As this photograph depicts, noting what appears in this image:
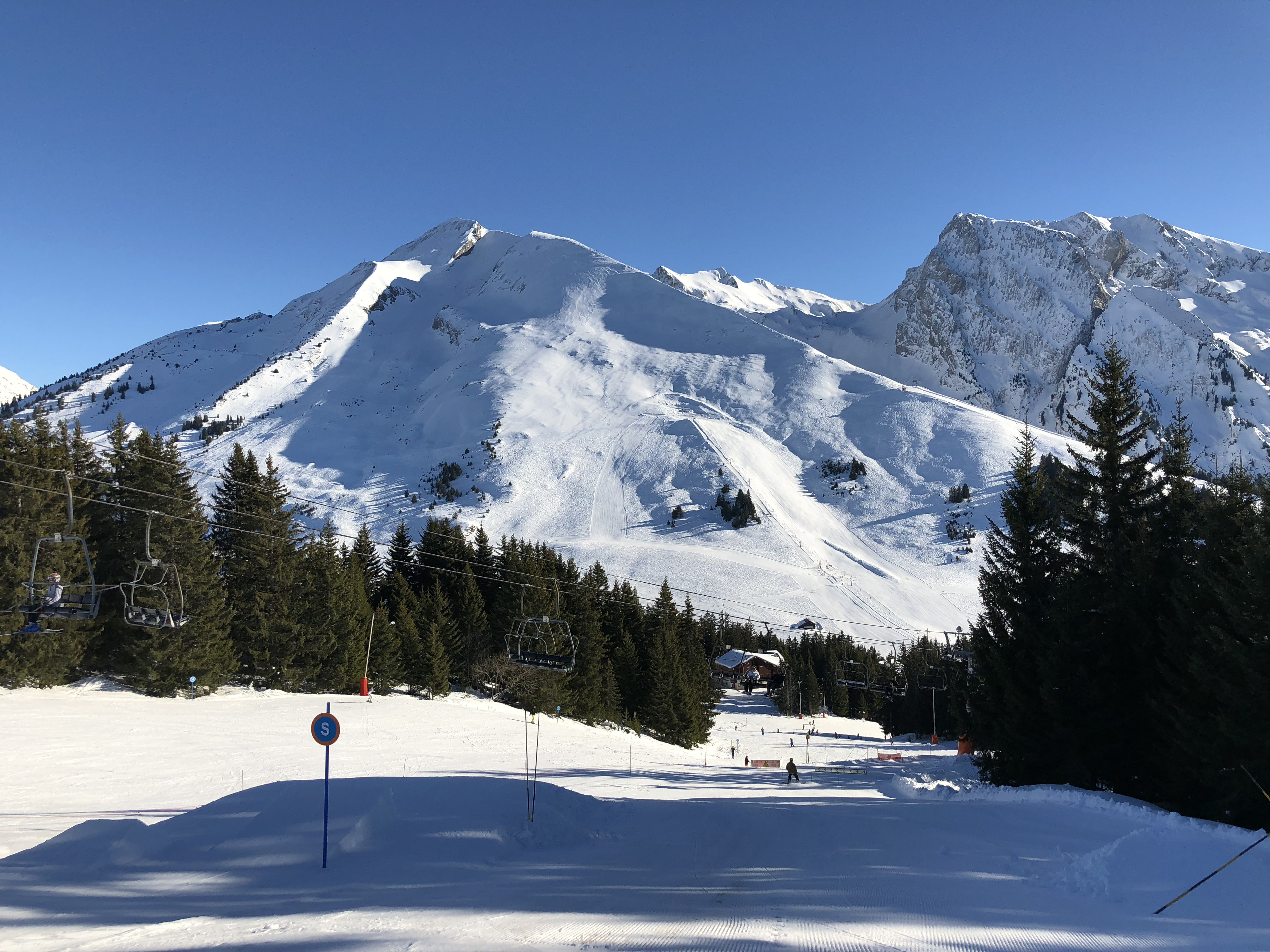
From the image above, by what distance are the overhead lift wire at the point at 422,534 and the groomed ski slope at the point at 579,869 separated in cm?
1137

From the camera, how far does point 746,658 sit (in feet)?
352

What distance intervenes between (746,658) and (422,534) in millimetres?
62067

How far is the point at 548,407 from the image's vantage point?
183 m

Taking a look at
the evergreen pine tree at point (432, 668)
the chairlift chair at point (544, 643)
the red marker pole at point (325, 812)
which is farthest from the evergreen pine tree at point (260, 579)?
the red marker pole at point (325, 812)

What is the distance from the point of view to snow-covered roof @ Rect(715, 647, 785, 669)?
4126 inches

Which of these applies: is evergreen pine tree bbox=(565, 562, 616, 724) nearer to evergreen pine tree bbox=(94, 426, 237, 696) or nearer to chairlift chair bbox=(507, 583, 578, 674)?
chairlift chair bbox=(507, 583, 578, 674)

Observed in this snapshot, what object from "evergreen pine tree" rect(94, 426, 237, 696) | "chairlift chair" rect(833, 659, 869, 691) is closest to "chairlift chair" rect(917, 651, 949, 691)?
"chairlift chair" rect(833, 659, 869, 691)

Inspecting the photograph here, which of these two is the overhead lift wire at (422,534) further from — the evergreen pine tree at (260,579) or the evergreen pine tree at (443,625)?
the evergreen pine tree at (443,625)

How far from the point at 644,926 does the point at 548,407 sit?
580ft

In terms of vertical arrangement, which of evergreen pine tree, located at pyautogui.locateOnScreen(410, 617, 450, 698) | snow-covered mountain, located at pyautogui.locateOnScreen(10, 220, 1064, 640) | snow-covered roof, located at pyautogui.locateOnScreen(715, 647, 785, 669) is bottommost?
snow-covered roof, located at pyautogui.locateOnScreen(715, 647, 785, 669)

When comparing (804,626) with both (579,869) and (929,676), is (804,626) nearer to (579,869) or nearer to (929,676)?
(929,676)

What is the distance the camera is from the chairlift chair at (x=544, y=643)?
81.9 feet

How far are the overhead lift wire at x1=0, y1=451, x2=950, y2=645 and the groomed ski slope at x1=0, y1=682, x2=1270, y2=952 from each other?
37.3 ft

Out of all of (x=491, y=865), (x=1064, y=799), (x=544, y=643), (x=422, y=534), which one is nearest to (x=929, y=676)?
(x=544, y=643)
